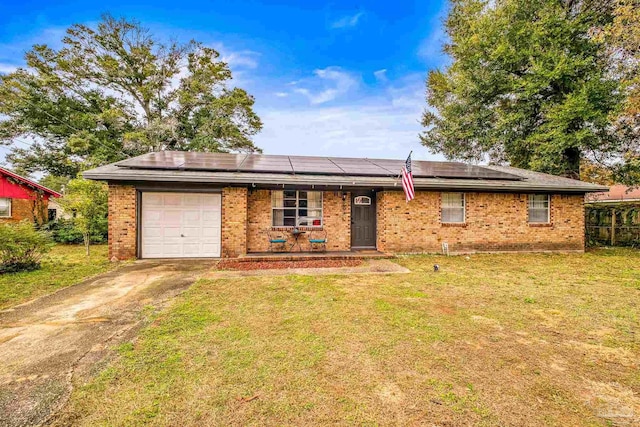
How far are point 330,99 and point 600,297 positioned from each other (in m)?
18.7

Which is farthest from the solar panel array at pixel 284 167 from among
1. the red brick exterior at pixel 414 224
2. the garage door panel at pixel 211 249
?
the garage door panel at pixel 211 249

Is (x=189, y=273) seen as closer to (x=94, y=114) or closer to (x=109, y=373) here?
(x=109, y=373)

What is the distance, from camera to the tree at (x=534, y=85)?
507 inches

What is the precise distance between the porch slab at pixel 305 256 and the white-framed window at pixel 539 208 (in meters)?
6.14

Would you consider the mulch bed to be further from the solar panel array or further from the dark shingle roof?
the solar panel array

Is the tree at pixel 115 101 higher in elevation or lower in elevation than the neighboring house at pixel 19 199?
higher

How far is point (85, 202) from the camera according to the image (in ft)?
31.7

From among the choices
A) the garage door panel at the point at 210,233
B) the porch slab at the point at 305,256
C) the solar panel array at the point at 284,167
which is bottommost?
the porch slab at the point at 305,256

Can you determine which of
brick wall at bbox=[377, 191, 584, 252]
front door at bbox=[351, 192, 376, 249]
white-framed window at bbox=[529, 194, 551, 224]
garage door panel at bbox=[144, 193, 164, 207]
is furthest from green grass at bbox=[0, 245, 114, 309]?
white-framed window at bbox=[529, 194, 551, 224]

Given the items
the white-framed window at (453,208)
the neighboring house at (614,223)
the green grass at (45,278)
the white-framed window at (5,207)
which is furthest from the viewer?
the white-framed window at (5,207)

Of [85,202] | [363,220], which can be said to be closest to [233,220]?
[363,220]

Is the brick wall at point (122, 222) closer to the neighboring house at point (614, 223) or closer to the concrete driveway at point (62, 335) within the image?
the concrete driveway at point (62, 335)

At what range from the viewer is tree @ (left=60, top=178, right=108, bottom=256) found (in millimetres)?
9680

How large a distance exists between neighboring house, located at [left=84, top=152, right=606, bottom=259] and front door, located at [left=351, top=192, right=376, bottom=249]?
0.12 feet
